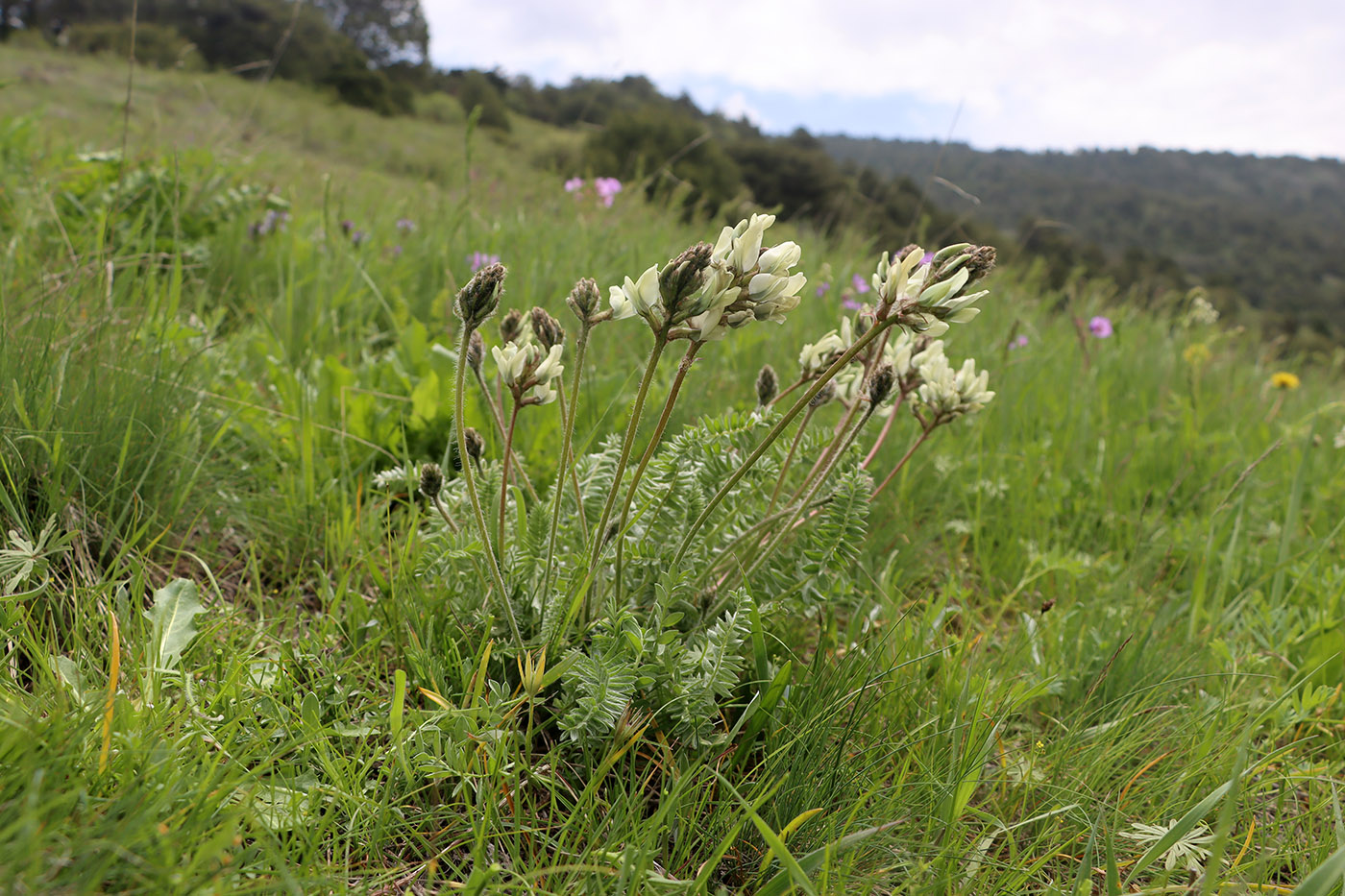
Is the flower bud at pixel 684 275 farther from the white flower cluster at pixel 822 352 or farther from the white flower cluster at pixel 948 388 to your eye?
the white flower cluster at pixel 948 388

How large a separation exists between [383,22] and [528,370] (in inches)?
1899

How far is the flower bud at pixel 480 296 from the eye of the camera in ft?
3.55

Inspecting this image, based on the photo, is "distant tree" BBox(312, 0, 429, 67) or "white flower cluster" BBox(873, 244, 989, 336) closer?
"white flower cluster" BBox(873, 244, 989, 336)

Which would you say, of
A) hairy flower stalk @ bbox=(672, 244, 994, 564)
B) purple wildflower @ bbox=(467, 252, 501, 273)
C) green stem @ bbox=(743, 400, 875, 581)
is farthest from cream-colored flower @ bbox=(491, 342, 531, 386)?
purple wildflower @ bbox=(467, 252, 501, 273)

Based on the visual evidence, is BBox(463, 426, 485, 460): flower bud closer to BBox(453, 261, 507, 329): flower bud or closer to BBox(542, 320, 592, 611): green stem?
BBox(542, 320, 592, 611): green stem

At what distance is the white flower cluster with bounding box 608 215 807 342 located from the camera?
0.98m

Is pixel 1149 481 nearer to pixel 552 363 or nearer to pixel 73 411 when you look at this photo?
pixel 552 363

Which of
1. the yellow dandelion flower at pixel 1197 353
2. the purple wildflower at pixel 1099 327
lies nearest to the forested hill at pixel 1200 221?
the yellow dandelion flower at pixel 1197 353

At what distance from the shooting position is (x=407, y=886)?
103cm

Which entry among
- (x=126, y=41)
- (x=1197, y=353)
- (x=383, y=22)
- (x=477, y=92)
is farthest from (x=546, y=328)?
(x=383, y=22)

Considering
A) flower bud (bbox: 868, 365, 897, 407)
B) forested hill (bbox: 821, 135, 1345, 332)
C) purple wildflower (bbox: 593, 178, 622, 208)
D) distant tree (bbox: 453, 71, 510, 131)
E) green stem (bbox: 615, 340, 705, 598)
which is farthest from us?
forested hill (bbox: 821, 135, 1345, 332)

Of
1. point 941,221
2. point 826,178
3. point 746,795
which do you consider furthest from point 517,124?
point 746,795

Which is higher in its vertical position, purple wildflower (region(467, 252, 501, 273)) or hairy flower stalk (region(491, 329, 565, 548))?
purple wildflower (region(467, 252, 501, 273))

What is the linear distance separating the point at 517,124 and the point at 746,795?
28570mm
